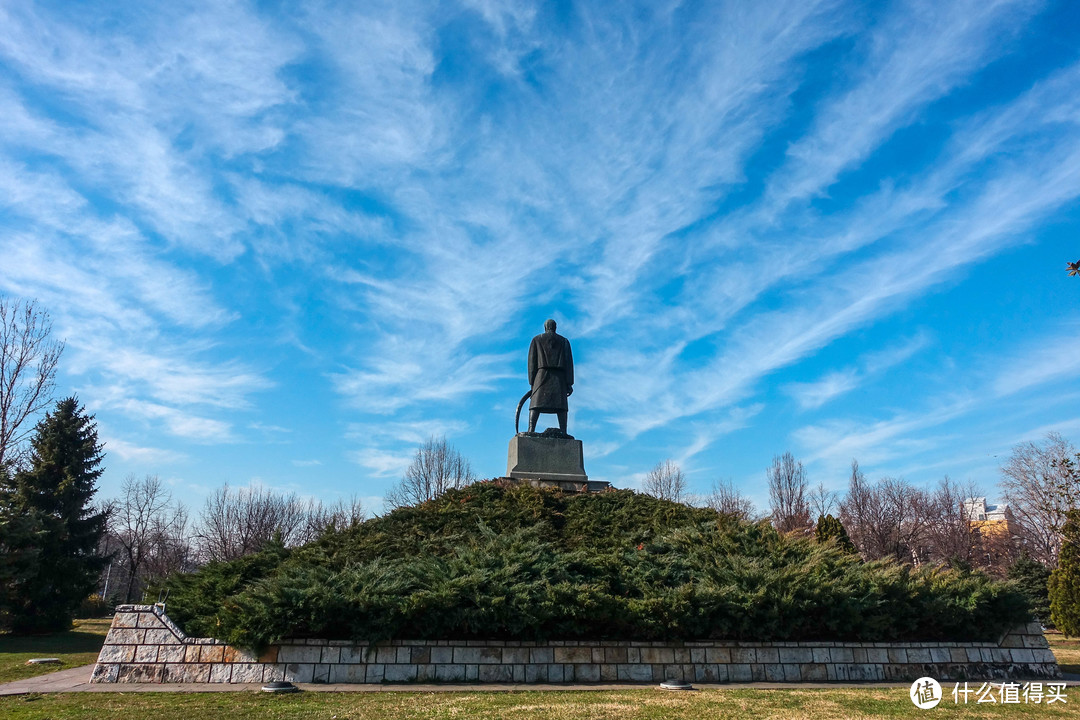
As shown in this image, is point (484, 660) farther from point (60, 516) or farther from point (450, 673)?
point (60, 516)

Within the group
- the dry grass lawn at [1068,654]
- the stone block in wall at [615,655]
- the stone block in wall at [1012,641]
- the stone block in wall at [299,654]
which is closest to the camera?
the stone block in wall at [299,654]

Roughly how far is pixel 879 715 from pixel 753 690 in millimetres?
1825

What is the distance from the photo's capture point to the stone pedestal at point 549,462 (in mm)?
17359

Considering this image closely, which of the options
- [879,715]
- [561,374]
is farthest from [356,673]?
[561,374]

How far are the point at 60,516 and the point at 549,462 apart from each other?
14.3 metres

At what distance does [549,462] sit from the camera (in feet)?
58.5

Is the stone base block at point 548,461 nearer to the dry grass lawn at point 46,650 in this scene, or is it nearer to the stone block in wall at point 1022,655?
the stone block in wall at point 1022,655

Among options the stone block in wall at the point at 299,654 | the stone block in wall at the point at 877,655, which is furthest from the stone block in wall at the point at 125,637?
the stone block in wall at the point at 877,655

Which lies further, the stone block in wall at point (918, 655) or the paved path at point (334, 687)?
the stone block in wall at point (918, 655)

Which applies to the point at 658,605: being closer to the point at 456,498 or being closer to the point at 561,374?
the point at 456,498

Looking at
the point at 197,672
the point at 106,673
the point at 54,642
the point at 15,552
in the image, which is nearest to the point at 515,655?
the point at 197,672

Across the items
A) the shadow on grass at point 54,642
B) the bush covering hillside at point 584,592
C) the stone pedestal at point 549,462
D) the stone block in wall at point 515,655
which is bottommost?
the shadow on grass at point 54,642

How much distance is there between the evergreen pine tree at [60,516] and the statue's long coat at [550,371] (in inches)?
532

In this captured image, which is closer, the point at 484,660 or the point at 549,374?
the point at 484,660
